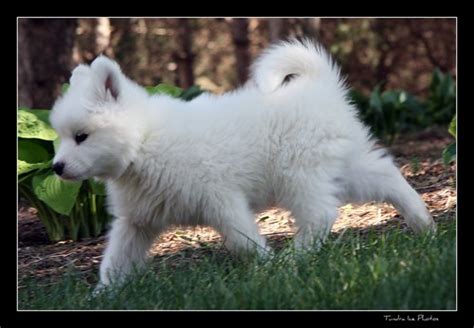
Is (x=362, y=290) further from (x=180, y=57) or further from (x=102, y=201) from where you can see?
(x=180, y=57)

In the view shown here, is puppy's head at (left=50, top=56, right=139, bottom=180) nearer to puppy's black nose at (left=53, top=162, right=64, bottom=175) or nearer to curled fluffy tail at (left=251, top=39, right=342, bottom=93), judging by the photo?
puppy's black nose at (left=53, top=162, right=64, bottom=175)

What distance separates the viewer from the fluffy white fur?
14.4 feet

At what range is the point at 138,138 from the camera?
4453 millimetres

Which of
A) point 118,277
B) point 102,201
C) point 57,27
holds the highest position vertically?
point 57,27

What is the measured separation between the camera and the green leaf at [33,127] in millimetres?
5594

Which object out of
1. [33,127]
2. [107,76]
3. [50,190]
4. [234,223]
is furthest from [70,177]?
[33,127]

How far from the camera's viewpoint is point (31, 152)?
5.69 m

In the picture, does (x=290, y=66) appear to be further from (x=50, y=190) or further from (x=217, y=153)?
(x=50, y=190)

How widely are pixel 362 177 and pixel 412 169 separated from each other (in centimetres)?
193

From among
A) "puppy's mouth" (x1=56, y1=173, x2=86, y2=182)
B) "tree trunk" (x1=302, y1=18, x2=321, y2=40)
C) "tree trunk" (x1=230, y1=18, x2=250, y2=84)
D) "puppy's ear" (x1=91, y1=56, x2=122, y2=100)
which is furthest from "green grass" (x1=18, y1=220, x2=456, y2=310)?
"tree trunk" (x1=230, y1=18, x2=250, y2=84)

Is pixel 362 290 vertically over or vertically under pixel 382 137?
under

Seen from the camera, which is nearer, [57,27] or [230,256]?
[230,256]

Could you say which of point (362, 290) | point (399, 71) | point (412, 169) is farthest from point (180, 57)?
point (362, 290)

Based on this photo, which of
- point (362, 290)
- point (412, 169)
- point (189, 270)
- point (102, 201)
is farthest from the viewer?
point (412, 169)
